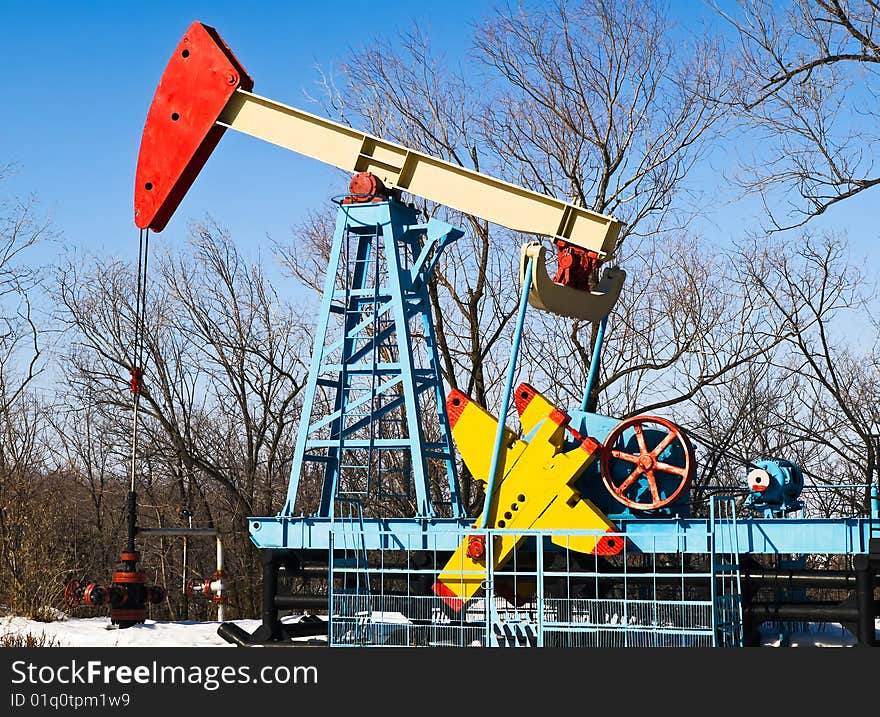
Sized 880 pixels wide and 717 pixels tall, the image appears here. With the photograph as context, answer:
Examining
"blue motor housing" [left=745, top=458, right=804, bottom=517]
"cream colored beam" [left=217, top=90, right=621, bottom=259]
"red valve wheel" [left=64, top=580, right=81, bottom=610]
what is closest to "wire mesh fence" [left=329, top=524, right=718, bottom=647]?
"blue motor housing" [left=745, top=458, right=804, bottom=517]

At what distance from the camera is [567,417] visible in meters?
10.6

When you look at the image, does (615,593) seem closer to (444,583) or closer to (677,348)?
(444,583)

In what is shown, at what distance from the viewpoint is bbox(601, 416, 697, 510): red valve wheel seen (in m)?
10.3

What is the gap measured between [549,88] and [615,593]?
900cm

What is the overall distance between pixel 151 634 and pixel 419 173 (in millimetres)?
5508

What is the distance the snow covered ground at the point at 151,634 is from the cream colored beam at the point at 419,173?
4.22 metres

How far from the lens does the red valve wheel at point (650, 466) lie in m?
10.3

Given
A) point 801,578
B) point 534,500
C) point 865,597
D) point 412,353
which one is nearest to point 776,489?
point 801,578

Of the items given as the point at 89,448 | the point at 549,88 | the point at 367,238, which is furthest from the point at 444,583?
the point at 89,448

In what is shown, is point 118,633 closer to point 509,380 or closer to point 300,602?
point 300,602

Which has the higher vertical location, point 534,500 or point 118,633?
point 534,500

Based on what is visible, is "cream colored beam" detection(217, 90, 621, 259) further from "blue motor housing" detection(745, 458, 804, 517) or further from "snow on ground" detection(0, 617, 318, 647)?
"snow on ground" detection(0, 617, 318, 647)

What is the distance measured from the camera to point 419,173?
39.3ft

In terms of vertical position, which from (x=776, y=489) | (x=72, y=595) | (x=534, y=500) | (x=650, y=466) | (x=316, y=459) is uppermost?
(x=316, y=459)
